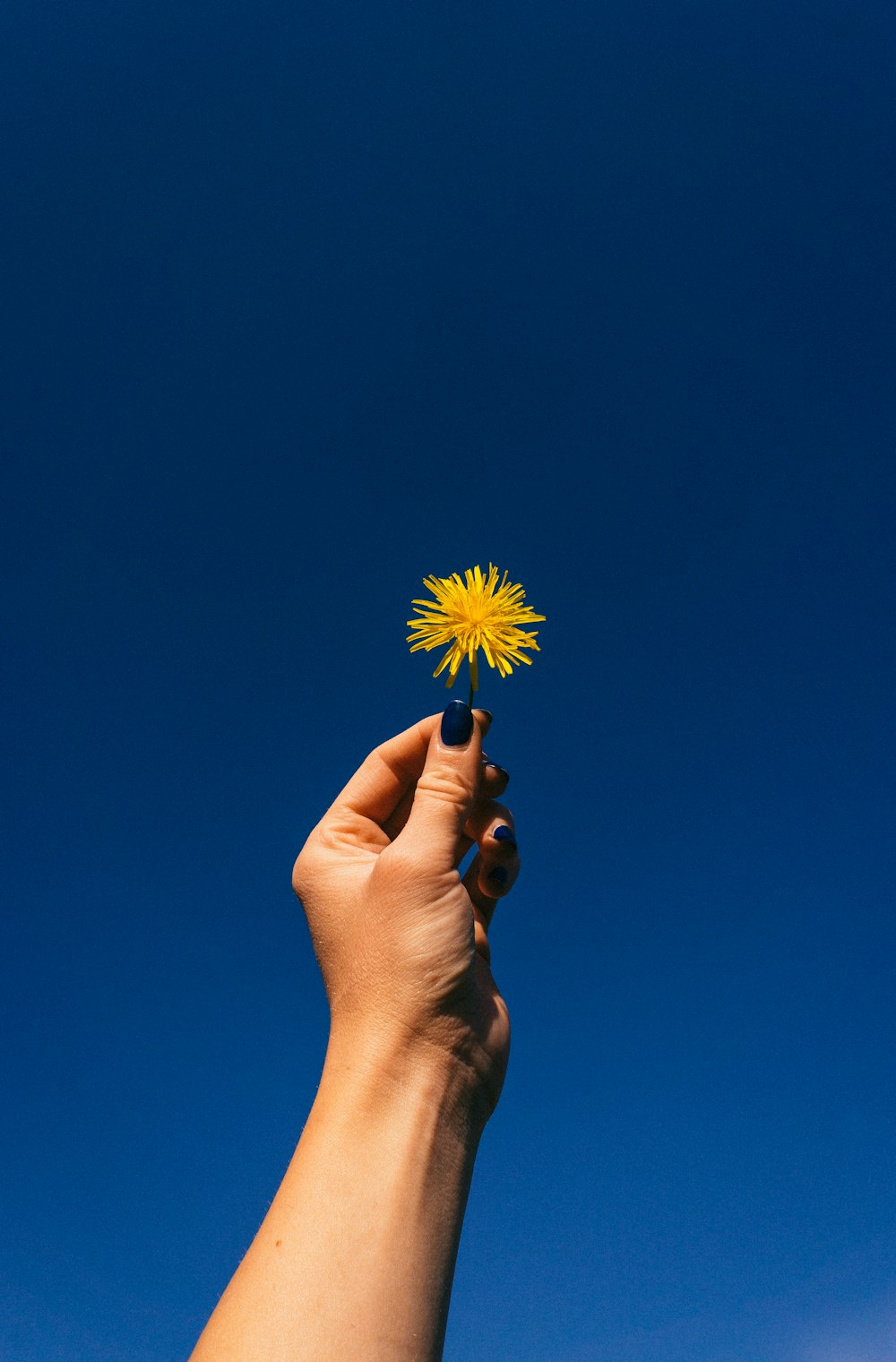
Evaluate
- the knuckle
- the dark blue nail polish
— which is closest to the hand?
the knuckle

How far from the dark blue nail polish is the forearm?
6.25 feet

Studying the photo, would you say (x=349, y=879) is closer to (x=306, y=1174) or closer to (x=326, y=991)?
(x=326, y=991)

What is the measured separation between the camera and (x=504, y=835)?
4984 mm

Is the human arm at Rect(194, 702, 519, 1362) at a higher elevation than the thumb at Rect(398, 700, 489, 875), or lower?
lower

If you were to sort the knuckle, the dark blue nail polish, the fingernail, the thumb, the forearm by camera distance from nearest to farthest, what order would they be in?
the forearm → the thumb → the knuckle → the fingernail → the dark blue nail polish

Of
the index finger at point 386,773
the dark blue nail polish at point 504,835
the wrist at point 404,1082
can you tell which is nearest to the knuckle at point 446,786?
the index finger at point 386,773

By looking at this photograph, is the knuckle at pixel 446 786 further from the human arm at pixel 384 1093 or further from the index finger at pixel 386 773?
the index finger at pixel 386 773

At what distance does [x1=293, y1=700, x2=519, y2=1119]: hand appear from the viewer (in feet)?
10.8

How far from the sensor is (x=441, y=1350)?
2.51 m

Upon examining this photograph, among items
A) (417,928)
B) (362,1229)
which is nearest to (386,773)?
(417,928)

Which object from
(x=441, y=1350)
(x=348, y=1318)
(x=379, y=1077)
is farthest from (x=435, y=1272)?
(x=379, y=1077)

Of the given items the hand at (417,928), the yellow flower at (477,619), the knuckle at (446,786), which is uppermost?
the yellow flower at (477,619)

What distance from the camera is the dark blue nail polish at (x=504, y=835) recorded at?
4.97 metres

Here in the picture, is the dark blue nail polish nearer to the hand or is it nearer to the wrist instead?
the hand
